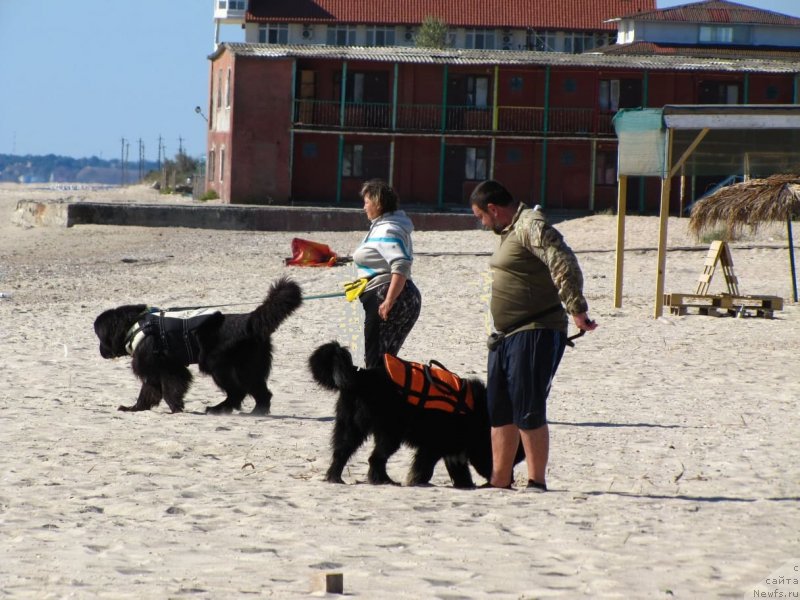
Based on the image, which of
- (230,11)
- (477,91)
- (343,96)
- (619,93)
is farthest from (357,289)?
(230,11)

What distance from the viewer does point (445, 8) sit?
6297 centimetres

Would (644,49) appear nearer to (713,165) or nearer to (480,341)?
(713,165)

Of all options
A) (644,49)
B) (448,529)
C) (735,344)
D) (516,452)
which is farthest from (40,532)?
(644,49)

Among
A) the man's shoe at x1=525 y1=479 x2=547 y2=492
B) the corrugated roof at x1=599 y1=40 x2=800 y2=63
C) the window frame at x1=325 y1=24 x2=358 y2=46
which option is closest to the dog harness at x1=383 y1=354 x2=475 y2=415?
the man's shoe at x1=525 y1=479 x2=547 y2=492

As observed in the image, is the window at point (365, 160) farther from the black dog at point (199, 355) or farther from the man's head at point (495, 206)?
the man's head at point (495, 206)

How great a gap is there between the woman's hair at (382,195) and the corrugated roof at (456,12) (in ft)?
184

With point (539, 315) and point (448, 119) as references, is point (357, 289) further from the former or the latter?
point (448, 119)

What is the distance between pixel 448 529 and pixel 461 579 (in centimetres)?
77

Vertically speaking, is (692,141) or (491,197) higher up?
(692,141)

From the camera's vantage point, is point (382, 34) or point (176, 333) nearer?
point (176, 333)

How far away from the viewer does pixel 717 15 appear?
202 ft

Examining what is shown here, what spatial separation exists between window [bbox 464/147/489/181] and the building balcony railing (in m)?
1.29

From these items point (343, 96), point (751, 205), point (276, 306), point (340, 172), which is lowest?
point (276, 306)

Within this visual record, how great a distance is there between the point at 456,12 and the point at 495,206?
59.0m
